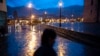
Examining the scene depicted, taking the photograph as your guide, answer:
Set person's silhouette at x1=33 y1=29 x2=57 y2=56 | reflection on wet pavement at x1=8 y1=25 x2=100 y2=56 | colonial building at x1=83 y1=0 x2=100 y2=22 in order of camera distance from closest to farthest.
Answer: person's silhouette at x1=33 y1=29 x2=57 y2=56
reflection on wet pavement at x1=8 y1=25 x2=100 y2=56
colonial building at x1=83 y1=0 x2=100 y2=22

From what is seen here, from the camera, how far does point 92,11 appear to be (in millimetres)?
82875

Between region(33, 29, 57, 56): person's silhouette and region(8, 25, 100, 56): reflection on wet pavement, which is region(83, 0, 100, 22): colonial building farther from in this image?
region(33, 29, 57, 56): person's silhouette

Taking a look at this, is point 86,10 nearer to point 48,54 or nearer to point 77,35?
point 77,35

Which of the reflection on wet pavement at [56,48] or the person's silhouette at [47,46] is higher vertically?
the person's silhouette at [47,46]

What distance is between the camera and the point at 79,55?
55.6 ft

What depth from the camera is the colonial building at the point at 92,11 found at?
7950cm

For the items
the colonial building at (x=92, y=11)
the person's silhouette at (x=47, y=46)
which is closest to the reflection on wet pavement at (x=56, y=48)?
the person's silhouette at (x=47, y=46)

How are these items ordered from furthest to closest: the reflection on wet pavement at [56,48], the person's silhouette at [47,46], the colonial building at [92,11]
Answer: the colonial building at [92,11] → the reflection on wet pavement at [56,48] → the person's silhouette at [47,46]

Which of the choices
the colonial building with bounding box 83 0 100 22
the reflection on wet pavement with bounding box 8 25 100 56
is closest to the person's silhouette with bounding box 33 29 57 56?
the reflection on wet pavement with bounding box 8 25 100 56

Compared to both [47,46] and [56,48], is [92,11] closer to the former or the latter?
[56,48]

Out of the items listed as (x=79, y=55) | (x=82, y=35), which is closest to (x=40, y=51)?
(x=79, y=55)

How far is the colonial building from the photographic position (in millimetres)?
79500

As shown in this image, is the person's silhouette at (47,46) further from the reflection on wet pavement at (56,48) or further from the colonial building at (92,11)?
the colonial building at (92,11)

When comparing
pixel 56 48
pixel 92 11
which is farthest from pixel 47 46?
pixel 92 11
